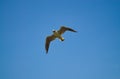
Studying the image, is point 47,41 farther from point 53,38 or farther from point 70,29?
point 70,29

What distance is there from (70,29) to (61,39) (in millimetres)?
1408

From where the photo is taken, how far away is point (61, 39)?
2423 centimetres

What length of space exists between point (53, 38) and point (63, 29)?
139 centimetres

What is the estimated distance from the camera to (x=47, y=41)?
2505 cm

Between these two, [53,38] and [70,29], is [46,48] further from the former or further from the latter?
[70,29]

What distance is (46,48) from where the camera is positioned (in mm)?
24859

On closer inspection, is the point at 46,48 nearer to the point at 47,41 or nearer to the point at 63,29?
the point at 47,41

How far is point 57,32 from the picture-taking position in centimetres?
2466

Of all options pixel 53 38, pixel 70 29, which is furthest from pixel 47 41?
pixel 70 29

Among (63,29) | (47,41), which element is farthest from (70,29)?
(47,41)

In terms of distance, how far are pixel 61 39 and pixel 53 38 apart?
115 cm

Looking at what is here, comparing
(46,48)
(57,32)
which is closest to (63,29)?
(57,32)

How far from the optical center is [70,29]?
24.7 m

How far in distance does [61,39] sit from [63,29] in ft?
3.57
